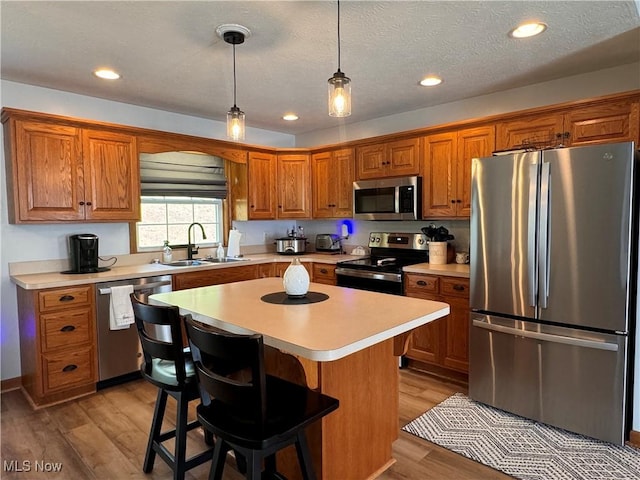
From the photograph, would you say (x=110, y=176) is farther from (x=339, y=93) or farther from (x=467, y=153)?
(x=467, y=153)

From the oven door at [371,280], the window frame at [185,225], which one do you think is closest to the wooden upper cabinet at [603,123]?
the oven door at [371,280]

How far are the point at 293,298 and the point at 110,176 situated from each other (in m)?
2.21

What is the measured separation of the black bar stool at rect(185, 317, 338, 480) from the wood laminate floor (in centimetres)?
84

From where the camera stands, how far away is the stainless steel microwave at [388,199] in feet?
12.3

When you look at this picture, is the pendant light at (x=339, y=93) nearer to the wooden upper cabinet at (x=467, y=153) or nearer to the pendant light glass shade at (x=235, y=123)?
the pendant light glass shade at (x=235, y=123)

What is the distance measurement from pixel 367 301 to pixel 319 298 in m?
0.27

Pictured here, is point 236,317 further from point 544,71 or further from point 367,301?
point 544,71

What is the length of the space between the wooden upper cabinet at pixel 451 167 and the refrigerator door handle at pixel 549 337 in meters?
1.05

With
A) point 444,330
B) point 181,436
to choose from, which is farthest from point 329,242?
point 181,436

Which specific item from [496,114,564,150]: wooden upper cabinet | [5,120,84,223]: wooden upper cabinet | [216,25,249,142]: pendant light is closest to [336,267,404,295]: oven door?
[496,114,564,150]: wooden upper cabinet

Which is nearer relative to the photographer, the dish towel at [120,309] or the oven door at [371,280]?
the dish towel at [120,309]

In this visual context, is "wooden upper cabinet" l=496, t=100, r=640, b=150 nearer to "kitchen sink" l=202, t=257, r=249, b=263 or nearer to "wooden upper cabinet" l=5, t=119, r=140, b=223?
"kitchen sink" l=202, t=257, r=249, b=263

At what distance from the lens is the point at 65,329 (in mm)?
2936

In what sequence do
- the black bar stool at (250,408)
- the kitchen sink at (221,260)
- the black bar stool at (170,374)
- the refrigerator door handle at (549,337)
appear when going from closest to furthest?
1. the black bar stool at (250,408)
2. the black bar stool at (170,374)
3. the refrigerator door handle at (549,337)
4. the kitchen sink at (221,260)
